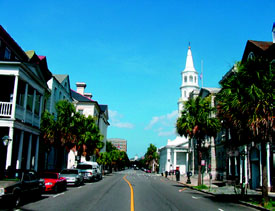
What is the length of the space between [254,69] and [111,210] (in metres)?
10.3

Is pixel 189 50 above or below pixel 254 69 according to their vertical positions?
above

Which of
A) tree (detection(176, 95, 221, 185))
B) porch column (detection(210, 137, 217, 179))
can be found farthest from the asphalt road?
porch column (detection(210, 137, 217, 179))

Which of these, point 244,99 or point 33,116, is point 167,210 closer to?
point 244,99

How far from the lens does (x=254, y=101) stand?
1628cm

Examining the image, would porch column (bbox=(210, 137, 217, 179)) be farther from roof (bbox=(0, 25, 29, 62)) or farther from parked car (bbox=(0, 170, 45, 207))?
parked car (bbox=(0, 170, 45, 207))

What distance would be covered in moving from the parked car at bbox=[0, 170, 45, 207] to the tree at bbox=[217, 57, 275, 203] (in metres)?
10.9

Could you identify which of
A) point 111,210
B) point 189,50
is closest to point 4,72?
point 111,210

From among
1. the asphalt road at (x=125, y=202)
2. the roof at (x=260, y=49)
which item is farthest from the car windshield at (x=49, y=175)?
the roof at (x=260, y=49)

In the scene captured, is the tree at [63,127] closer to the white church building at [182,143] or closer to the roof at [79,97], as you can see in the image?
the roof at [79,97]

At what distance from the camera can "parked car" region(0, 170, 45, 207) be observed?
12.4 meters

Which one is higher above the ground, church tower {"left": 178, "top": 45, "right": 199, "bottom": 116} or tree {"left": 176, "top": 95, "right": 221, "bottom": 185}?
church tower {"left": 178, "top": 45, "right": 199, "bottom": 116}

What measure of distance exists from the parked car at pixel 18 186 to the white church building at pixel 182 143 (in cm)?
7360

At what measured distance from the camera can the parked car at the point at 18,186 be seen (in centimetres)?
1238

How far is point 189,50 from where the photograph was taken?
114 metres
